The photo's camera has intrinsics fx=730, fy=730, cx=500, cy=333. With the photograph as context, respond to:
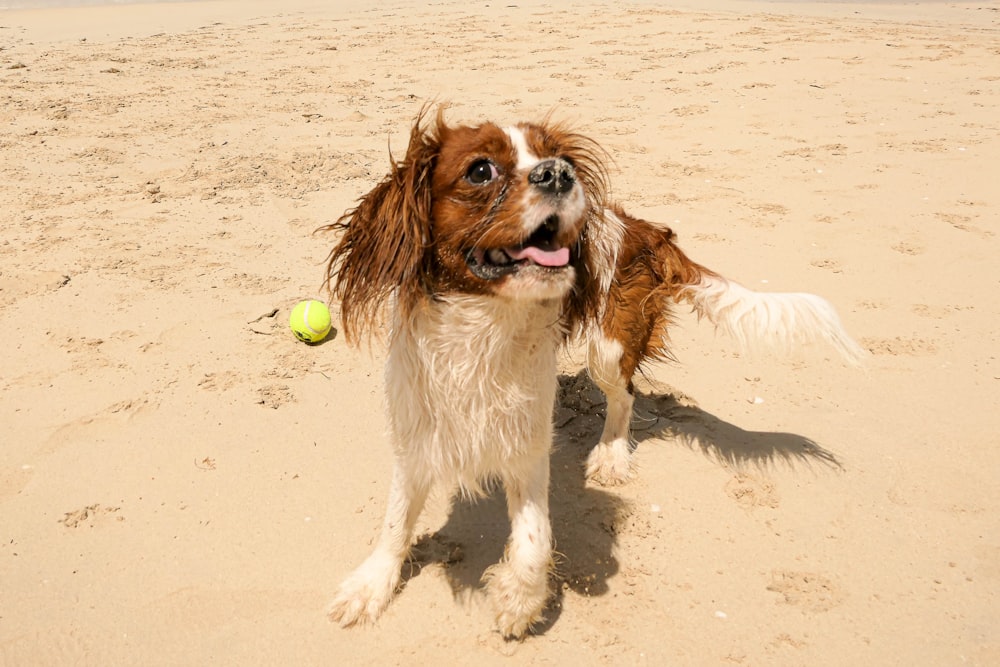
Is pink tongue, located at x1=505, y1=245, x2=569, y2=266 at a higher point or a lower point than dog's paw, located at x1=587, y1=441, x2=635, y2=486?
higher

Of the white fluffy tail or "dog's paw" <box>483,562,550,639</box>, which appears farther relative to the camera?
the white fluffy tail

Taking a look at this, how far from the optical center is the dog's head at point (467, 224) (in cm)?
205

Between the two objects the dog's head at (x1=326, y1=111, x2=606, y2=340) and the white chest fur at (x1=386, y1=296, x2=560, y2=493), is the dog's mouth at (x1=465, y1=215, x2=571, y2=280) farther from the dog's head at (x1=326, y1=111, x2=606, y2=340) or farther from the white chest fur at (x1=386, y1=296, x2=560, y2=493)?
the white chest fur at (x1=386, y1=296, x2=560, y2=493)

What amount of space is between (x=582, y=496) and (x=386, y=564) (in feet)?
3.22

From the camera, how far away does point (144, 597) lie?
2689 millimetres

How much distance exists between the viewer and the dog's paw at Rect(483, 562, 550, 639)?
2500 millimetres

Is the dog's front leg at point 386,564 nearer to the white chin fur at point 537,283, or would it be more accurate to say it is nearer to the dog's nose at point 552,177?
the white chin fur at point 537,283

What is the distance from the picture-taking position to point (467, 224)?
6.91 feet

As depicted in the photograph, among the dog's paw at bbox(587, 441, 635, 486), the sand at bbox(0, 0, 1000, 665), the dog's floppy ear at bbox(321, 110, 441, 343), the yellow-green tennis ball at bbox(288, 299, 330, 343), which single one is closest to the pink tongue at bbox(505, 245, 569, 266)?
the dog's floppy ear at bbox(321, 110, 441, 343)

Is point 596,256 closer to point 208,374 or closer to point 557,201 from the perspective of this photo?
point 557,201

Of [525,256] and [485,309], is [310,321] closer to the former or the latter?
[485,309]

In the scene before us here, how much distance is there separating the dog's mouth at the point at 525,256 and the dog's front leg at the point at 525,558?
0.78 m

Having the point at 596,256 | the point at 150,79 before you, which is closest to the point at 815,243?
the point at 596,256

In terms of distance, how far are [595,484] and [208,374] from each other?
2.08 metres
